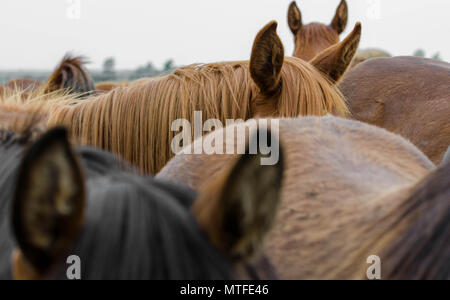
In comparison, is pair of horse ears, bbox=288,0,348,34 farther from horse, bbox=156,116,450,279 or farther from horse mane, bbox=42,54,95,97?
horse, bbox=156,116,450,279

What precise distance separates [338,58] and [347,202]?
1.50 m

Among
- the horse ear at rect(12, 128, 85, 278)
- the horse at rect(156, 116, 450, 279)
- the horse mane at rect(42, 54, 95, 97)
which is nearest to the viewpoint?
the horse ear at rect(12, 128, 85, 278)

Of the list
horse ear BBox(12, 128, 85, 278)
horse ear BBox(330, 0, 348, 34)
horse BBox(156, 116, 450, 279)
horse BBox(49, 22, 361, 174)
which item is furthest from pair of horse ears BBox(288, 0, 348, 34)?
horse ear BBox(12, 128, 85, 278)

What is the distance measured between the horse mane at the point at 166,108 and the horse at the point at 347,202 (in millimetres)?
453

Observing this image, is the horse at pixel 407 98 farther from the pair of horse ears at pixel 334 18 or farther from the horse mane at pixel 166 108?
the horse mane at pixel 166 108

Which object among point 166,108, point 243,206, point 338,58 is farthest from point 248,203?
point 338,58

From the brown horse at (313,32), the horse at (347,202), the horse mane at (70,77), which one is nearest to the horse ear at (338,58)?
the horse at (347,202)

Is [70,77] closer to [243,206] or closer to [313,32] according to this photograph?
[313,32]

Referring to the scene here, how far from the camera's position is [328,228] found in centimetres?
132

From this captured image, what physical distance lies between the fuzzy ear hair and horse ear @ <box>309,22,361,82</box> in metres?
1.95

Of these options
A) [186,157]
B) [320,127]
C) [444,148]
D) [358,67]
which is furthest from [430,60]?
[186,157]

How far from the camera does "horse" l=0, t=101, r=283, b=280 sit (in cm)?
75
